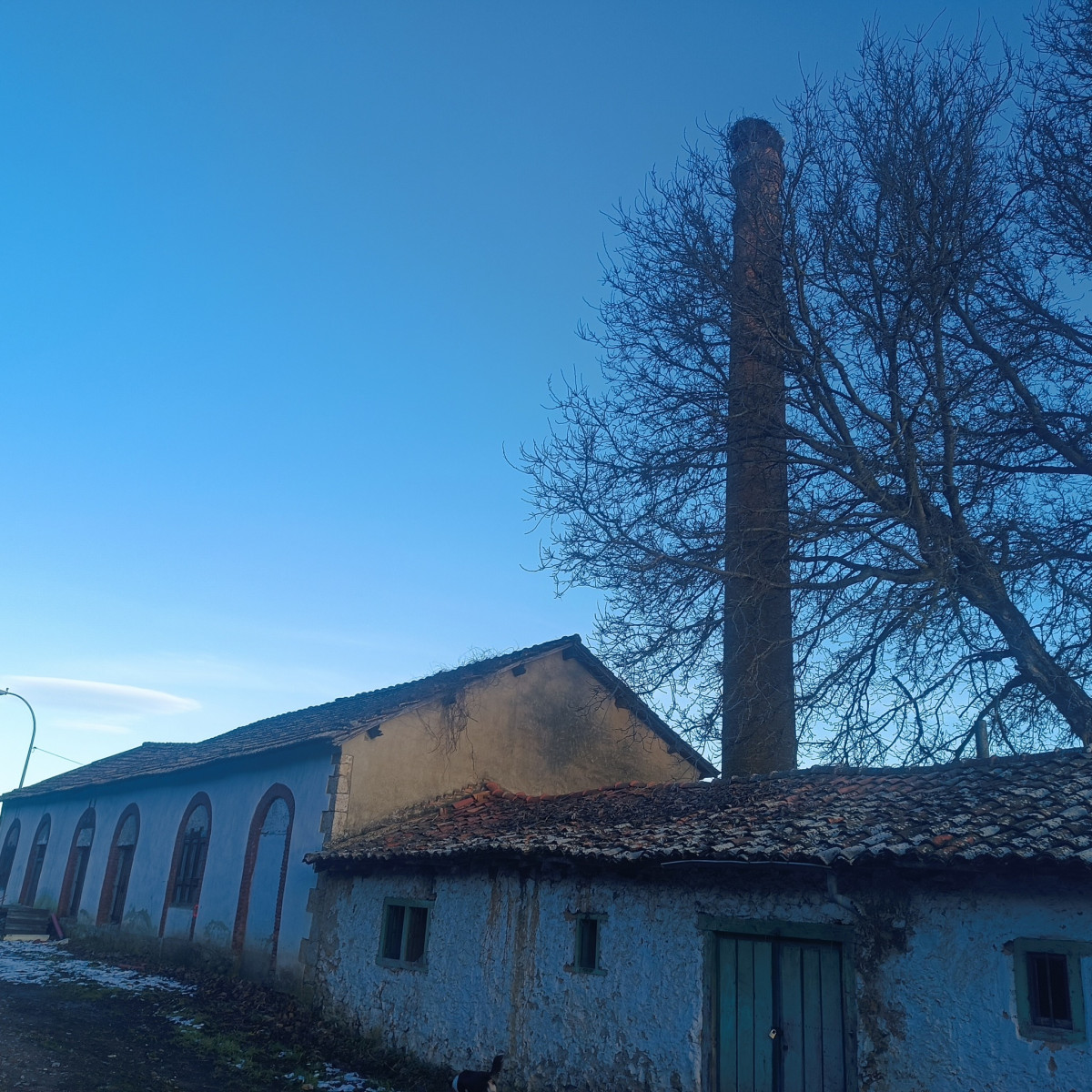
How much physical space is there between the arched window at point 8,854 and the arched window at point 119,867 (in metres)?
8.30

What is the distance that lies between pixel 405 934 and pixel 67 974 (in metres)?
8.47

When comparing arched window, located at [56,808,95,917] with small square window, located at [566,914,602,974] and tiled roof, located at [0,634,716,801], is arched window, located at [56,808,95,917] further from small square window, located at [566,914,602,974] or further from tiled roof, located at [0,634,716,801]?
small square window, located at [566,914,602,974]

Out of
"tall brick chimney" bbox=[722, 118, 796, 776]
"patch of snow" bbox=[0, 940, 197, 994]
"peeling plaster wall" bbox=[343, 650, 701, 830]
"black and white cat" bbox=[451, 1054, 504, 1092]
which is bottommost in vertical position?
"patch of snow" bbox=[0, 940, 197, 994]

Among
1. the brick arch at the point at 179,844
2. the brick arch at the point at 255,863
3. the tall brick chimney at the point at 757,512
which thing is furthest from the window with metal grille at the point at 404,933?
the brick arch at the point at 179,844

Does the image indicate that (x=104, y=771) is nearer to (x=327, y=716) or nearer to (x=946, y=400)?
(x=327, y=716)

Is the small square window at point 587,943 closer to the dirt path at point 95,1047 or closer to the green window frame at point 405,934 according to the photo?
the green window frame at point 405,934

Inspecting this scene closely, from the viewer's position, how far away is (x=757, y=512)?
13312 mm

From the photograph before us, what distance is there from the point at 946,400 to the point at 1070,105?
450 cm

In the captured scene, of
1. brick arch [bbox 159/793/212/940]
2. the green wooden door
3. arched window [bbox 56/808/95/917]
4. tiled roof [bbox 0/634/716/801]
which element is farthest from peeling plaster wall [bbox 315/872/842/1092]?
arched window [bbox 56/808/95/917]

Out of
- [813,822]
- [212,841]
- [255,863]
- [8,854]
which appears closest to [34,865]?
[8,854]

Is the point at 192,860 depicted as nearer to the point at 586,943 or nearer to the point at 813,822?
the point at 586,943

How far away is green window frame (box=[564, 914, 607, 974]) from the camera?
10.0m

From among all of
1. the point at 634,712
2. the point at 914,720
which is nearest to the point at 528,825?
the point at 914,720

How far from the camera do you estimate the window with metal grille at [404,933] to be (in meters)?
12.4
